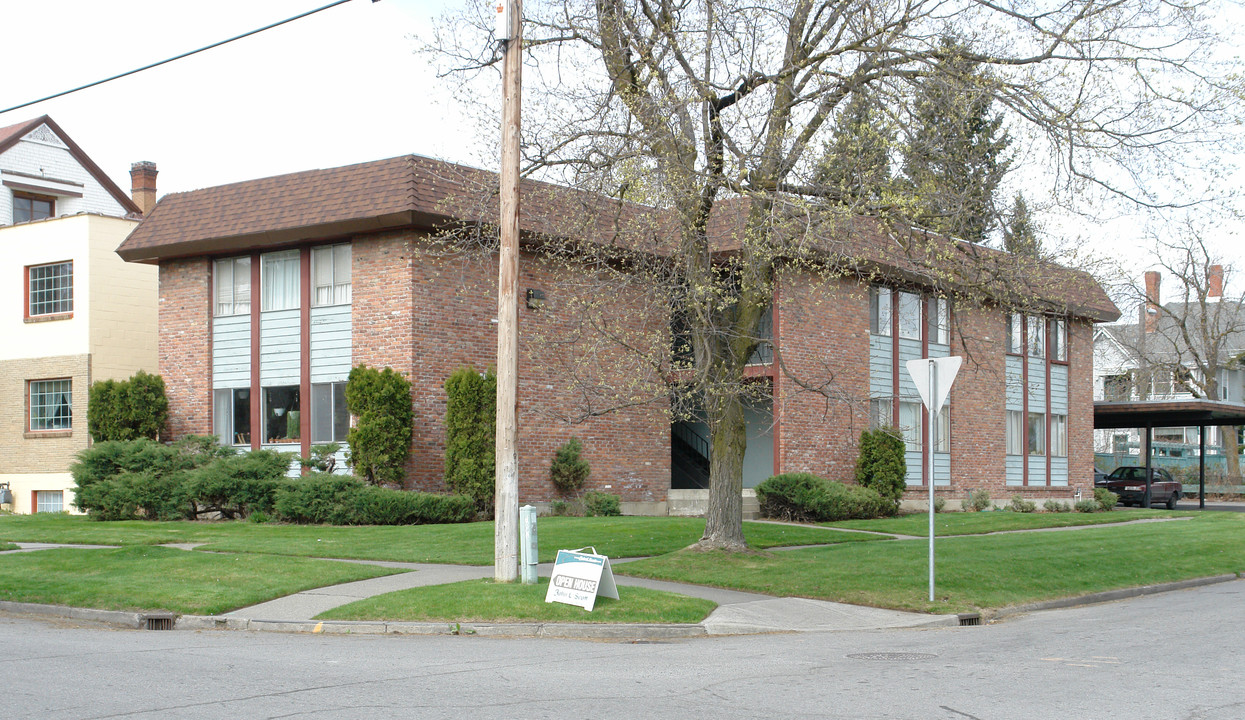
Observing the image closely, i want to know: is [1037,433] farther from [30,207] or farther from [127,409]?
[30,207]

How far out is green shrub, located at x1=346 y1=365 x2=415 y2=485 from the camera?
2203cm

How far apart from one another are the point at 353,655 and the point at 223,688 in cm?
189

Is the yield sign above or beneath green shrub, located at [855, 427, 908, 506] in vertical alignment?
above

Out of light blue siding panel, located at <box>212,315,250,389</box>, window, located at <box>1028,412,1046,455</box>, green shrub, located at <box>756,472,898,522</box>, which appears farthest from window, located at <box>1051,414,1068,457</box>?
light blue siding panel, located at <box>212,315,250,389</box>

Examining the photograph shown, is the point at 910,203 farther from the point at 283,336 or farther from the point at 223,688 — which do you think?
the point at 283,336

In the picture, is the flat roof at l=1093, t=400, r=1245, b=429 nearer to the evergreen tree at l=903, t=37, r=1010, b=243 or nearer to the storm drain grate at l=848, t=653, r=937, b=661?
the evergreen tree at l=903, t=37, r=1010, b=243

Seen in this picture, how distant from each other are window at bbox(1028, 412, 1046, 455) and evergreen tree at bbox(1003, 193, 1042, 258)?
21079 millimetres

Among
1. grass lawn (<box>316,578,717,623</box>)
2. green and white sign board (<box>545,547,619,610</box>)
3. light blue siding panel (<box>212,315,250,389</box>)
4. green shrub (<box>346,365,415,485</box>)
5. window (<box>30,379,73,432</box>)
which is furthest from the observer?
window (<box>30,379,73,432</box>)

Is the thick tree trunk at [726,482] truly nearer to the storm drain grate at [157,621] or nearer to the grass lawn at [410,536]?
the grass lawn at [410,536]

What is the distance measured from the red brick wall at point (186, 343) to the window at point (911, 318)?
58.6 ft

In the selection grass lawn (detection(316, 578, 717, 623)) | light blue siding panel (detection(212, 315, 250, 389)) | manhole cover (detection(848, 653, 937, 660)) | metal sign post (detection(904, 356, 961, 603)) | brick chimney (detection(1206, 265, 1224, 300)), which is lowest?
manhole cover (detection(848, 653, 937, 660))

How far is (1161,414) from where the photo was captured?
3734cm

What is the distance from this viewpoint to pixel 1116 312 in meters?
36.4

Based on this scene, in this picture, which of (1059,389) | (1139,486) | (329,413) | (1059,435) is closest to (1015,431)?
(1059,435)
